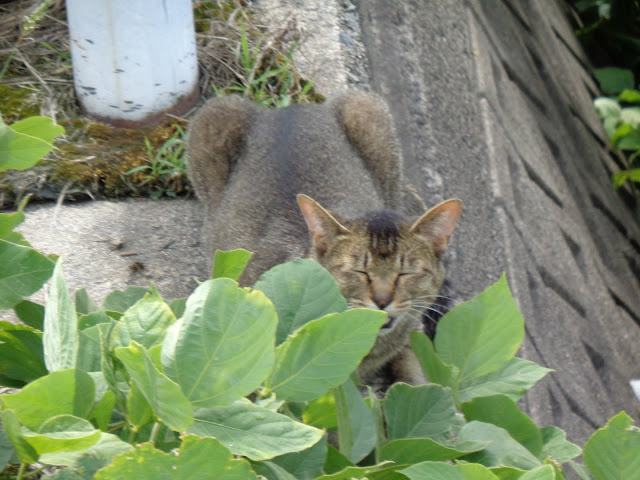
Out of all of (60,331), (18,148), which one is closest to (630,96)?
(18,148)

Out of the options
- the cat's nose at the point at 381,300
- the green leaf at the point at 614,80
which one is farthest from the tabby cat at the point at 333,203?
the green leaf at the point at 614,80

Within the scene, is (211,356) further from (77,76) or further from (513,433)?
(77,76)

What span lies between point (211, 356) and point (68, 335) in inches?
8.6

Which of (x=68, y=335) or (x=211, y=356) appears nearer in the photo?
(x=211, y=356)

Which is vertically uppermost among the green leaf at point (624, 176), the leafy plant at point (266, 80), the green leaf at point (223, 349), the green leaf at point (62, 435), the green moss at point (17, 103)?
the green leaf at point (223, 349)

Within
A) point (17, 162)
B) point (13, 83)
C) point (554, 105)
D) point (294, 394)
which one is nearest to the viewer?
point (294, 394)

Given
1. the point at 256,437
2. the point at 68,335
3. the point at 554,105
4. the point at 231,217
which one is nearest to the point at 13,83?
the point at 231,217

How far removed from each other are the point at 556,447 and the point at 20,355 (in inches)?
31.2

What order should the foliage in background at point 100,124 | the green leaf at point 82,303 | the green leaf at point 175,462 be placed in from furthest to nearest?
1. the foliage in background at point 100,124
2. the green leaf at point 82,303
3. the green leaf at point 175,462

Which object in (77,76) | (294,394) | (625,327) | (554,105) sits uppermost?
(294,394)

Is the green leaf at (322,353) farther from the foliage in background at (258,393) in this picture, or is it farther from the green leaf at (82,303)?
the green leaf at (82,303)

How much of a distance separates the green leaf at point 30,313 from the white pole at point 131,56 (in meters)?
2.04

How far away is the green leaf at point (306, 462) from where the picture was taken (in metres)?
0.97

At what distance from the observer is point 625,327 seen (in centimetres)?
462
